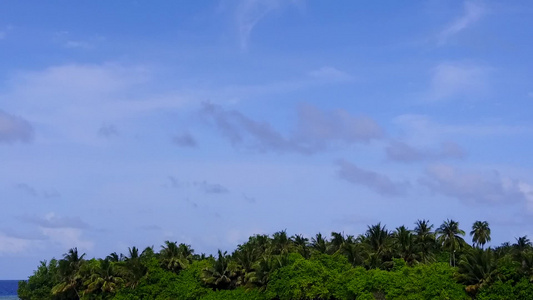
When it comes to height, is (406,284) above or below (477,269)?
below

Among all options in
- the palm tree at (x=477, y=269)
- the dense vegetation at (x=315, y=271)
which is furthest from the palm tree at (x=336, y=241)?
the palm tree at (x=477, y=269)

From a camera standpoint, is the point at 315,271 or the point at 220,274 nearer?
the point at 315,271

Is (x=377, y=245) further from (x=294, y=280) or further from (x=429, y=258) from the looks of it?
(x=294, y=280)

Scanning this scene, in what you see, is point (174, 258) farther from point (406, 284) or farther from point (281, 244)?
point (406, 284)

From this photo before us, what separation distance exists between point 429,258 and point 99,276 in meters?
49.2

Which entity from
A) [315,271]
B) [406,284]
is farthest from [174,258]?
[406,284]

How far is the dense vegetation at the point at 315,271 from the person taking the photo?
2977 inches

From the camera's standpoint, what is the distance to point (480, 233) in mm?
122000

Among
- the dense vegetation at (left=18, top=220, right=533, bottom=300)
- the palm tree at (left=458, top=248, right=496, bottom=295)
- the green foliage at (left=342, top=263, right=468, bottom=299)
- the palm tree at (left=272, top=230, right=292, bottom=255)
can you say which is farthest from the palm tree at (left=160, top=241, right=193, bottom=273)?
the palm tree at (left=458, top=248, right=496, bottom=295)

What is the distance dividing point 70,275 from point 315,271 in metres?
41.6

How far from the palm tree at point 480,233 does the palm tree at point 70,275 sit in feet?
227

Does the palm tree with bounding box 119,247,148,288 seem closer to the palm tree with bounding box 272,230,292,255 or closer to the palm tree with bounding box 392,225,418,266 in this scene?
the palm tree with bounding box 272,230,292,255

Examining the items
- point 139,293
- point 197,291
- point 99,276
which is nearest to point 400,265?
point 197,291

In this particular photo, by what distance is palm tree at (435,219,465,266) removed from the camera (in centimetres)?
10738
